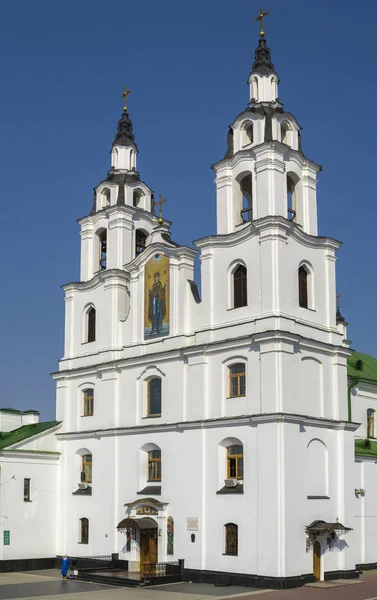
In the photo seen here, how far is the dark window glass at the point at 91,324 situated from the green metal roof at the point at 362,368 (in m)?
13.7

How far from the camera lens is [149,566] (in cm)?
3641

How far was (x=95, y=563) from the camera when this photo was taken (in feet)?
124

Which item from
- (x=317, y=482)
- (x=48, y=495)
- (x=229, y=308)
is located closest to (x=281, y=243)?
(x=229, y=308)

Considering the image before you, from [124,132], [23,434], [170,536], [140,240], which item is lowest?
[170,536]

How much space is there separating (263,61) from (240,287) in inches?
466

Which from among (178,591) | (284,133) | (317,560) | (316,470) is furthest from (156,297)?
(317,560)

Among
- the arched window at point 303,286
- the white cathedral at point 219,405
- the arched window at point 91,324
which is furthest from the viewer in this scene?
the arched window at point 91,324

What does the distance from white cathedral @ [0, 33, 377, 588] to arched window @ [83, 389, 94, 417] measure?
0.15 metres

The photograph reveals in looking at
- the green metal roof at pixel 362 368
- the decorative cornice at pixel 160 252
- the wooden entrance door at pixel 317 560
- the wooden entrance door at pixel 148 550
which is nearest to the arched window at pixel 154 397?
the wooden entrance door at pixel 148 550

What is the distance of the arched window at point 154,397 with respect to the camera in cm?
3816

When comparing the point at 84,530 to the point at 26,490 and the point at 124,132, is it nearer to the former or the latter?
the point at 26,490

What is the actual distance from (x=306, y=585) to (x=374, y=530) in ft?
26.3

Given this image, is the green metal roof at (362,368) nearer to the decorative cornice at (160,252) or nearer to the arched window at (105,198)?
the decorative cornice at (160,252)

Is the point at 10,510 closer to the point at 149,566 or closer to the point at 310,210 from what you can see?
the point at 149,566
